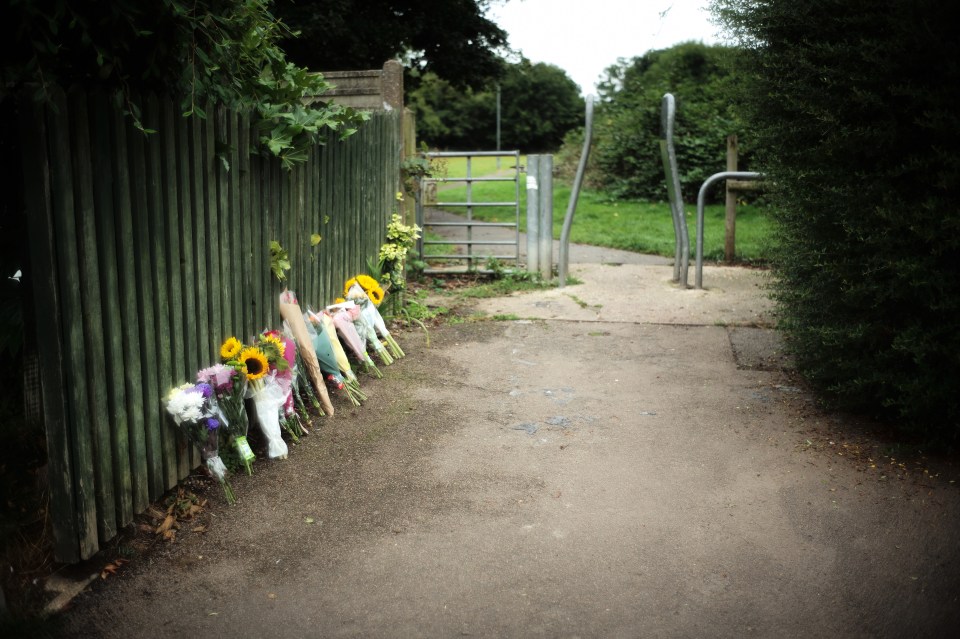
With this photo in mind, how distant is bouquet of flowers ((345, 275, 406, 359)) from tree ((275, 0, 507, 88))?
9.22 m

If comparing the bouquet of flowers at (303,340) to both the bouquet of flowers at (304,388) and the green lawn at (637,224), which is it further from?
the green lawn at (637,224)

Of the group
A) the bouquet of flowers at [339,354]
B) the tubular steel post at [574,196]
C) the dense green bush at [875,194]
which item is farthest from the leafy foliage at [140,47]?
the tubular steel post at [574,196]

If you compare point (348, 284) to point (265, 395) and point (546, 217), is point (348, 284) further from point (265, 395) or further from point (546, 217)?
point (546, 217)

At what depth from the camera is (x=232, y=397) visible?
14.7ft

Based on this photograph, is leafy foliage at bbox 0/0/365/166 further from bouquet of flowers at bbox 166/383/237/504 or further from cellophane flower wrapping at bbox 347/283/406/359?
cellophane flower wrapping at bbox 347/283/406/359

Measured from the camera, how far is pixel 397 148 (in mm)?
8336

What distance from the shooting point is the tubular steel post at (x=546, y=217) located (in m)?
9.91

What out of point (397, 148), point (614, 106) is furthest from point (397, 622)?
point (614, 106)

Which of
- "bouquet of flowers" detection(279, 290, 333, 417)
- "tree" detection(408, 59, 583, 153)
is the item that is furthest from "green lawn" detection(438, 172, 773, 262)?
"tree" detection(408, 59, 583, 153)

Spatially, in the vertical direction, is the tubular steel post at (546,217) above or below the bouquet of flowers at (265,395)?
above

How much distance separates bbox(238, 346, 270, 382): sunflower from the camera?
4.61m

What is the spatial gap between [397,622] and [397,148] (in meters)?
5.89

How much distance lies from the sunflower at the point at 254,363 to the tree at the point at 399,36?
442 inches

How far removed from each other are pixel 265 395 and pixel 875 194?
3.56 m
